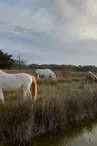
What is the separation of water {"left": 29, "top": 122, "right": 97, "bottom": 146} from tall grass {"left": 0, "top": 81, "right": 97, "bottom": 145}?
0.52 ft

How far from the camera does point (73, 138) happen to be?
5.89 metres

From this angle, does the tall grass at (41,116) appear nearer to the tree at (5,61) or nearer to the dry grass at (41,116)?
the dry grass at (41,116)

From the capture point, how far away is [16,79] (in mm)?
7098

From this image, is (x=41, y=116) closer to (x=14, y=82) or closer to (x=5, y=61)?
(x=14, y=82)

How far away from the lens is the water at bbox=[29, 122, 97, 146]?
535cm

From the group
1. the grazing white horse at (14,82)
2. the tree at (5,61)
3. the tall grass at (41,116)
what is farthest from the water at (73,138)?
the tree at (5,61)

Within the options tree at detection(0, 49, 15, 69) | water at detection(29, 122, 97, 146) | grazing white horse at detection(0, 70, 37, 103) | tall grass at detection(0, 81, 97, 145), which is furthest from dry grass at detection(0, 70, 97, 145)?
tree at detection(0, 49, 15, 69)

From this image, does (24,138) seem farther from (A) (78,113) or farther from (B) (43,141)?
(A) (78,113)

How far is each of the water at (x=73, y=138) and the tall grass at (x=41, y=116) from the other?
0.16m

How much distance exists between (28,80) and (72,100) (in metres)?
1.63

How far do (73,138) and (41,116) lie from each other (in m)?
1.12

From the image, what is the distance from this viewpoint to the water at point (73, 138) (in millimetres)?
5352

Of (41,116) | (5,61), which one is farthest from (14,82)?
(5,61)

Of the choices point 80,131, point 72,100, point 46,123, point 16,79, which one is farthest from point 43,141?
point 16,79
